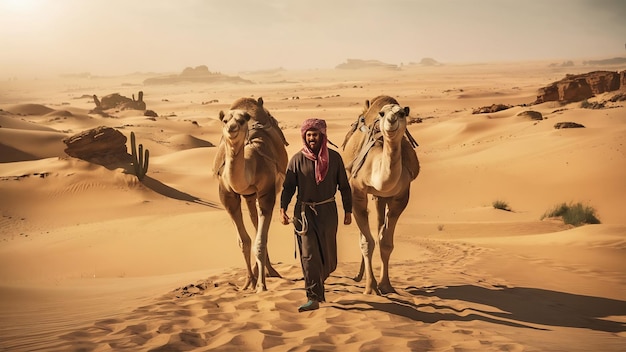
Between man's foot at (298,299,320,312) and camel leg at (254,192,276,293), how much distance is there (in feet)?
3.60

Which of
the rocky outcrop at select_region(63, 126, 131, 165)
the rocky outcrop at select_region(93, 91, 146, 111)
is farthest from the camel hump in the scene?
the rocky outcrop at select_region(93, 91, 146, 111)

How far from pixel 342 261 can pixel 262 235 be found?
383cm

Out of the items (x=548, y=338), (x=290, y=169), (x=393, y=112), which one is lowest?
(x=548, y=338)

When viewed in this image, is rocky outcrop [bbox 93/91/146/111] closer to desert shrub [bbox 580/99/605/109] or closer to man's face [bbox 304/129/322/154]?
desert shrub [bbox 580/99/605/109]

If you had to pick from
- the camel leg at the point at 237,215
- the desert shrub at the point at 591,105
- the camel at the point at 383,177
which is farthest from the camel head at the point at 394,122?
the desert shrub at the point at 591,105

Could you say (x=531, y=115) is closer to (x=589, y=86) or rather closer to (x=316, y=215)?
(x=589, y=86)

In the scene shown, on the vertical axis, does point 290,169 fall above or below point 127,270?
above

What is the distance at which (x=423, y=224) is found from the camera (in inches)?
528

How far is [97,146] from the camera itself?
1762cm

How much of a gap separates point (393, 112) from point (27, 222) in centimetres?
1295

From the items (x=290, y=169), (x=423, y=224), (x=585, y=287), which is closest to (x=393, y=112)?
(x=290, y=169)

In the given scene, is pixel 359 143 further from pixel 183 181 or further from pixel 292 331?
pixel 183 181

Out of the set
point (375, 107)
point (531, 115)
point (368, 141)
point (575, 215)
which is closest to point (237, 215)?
point (368, 141)

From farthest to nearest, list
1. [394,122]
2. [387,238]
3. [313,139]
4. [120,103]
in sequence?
[120,103] → [387,238] → [313,139] → [394,122]
